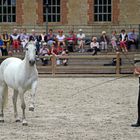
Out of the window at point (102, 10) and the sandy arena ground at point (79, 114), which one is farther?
the window at point (102, 10)

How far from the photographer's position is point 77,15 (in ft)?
125

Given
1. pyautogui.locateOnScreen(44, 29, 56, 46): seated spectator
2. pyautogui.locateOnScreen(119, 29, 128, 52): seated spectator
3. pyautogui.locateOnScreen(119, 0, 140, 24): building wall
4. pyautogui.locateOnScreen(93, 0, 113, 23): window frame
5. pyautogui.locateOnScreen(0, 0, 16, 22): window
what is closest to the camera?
pyautogui.locateOnScreen(44, 29, 56, 46): seated spectator

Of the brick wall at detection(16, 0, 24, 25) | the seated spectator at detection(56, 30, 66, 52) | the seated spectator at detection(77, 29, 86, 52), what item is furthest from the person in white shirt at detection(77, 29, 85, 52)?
the brick wall at detection(16, 0, 24, 25)

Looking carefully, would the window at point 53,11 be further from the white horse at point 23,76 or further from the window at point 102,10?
the white horse at point 23,76

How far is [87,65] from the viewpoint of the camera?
2945cm

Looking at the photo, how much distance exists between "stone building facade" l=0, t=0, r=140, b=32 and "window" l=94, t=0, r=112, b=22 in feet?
1.07

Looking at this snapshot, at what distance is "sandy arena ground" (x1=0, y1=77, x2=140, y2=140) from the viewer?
1204 cm

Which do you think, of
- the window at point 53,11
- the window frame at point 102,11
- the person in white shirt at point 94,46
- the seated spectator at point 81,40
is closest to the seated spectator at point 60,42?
the seated spectator at point 81,40

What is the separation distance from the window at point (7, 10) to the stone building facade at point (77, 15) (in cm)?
44

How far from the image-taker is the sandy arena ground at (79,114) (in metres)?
12.0

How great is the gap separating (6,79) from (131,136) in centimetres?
364

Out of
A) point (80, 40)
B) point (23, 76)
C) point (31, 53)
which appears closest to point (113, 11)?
point (80, 40)

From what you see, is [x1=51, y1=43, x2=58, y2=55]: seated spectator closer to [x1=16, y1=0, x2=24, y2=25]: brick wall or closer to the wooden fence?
the wooden fence

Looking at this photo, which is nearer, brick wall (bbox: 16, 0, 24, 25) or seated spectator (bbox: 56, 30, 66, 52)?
seated spectator (bbox: 56, 30, 66, 52)
